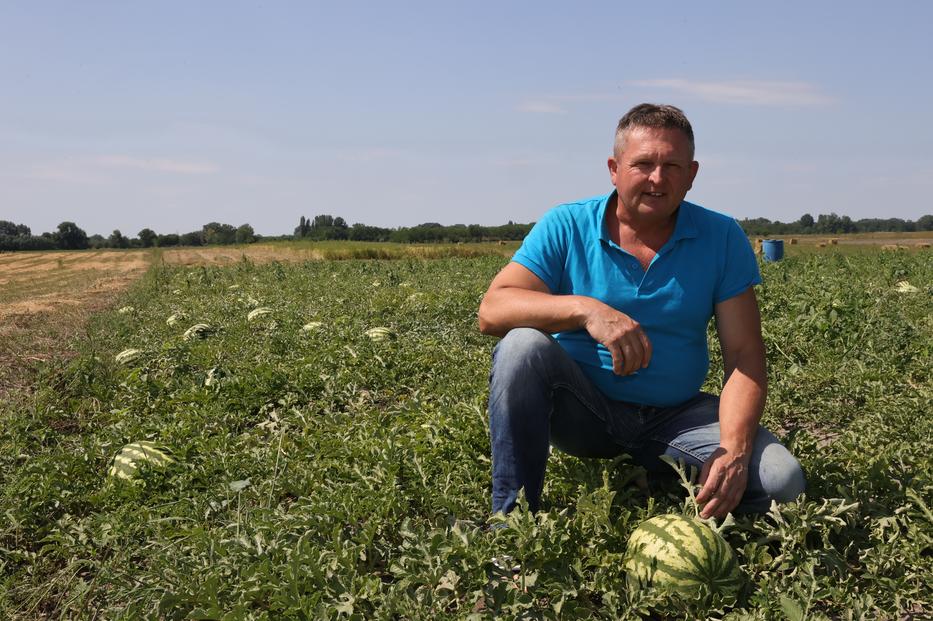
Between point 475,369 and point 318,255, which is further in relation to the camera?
point 318,255

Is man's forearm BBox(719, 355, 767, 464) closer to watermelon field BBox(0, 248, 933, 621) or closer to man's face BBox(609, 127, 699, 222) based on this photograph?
watermelon field BBox(0, 248, 933, 621)

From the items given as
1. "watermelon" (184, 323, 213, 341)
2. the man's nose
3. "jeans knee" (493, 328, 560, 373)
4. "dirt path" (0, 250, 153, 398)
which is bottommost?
"dirt path" (0, 250, 153, 398)

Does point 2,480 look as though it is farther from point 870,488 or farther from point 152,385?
point 870,488

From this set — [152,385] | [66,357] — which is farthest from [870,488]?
[66,357]

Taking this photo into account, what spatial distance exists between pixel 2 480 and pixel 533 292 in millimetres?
3072

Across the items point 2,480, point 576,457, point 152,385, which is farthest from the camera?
point 152,385

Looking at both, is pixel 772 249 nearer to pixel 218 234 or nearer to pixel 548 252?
pixel 548 252

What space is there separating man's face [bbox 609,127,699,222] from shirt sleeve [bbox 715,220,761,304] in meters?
0.31

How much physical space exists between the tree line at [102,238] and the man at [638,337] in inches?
2795

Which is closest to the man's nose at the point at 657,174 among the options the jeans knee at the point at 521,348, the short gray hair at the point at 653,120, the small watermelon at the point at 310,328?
the short gray hair at the point at 653,120

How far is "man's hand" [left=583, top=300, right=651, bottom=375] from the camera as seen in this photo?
2.68 meters

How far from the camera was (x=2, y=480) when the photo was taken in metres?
3.96

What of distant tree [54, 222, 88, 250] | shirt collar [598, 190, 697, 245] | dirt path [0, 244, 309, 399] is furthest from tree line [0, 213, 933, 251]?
shirt collar [598, 190, 697, 245]

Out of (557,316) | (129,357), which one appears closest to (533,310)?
(557,316)
